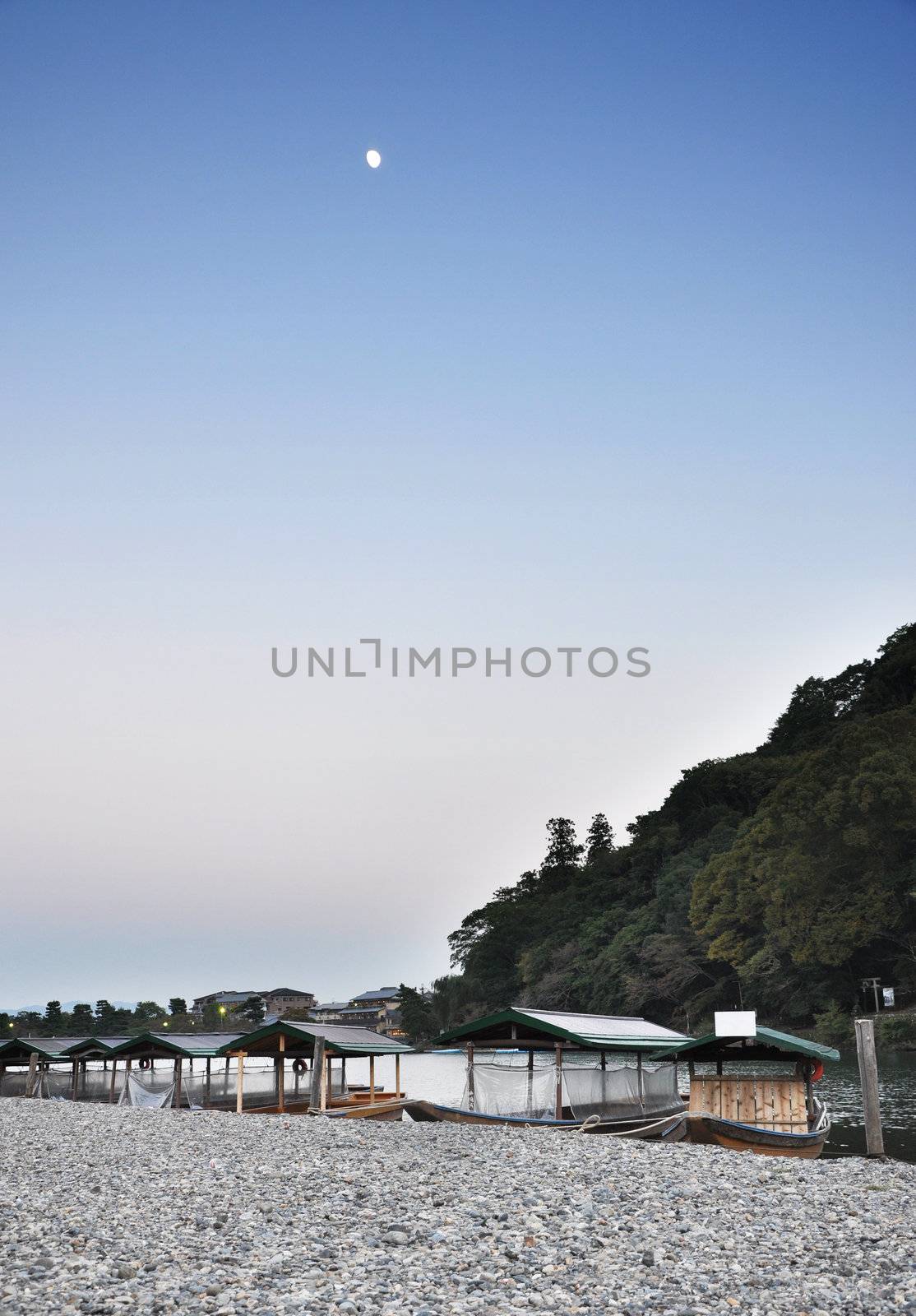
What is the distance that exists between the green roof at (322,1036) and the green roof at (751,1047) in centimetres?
1341

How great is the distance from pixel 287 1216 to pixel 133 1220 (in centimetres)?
238

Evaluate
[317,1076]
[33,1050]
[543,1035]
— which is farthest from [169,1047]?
[543,1035]

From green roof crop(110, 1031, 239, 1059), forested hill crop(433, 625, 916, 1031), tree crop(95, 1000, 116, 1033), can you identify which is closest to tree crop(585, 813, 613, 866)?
forested hill crop(433, 625, 916, 1031)

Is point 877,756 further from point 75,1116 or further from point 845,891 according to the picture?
point 75,1116

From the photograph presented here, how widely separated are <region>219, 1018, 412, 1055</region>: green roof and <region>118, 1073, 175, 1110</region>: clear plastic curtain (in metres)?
4.21

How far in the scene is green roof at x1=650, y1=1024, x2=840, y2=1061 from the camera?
86.2 ft

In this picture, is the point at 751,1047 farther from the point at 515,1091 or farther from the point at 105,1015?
the point at 105,1015

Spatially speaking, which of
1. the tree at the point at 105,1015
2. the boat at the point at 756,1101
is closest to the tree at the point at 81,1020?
the tree at the point at 105,1015

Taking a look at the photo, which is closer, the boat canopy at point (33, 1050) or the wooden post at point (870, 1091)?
the wooden post at point (870, 1091)

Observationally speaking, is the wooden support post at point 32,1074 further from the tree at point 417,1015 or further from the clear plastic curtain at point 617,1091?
the tree at point 417,1015

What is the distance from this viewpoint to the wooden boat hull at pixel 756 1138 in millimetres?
24453

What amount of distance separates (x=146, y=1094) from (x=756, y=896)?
49112 mm

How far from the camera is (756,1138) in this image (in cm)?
2447

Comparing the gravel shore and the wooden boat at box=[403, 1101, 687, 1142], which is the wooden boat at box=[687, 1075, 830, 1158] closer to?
the wooden boat at box=[403, 1101, 687, 1142]
